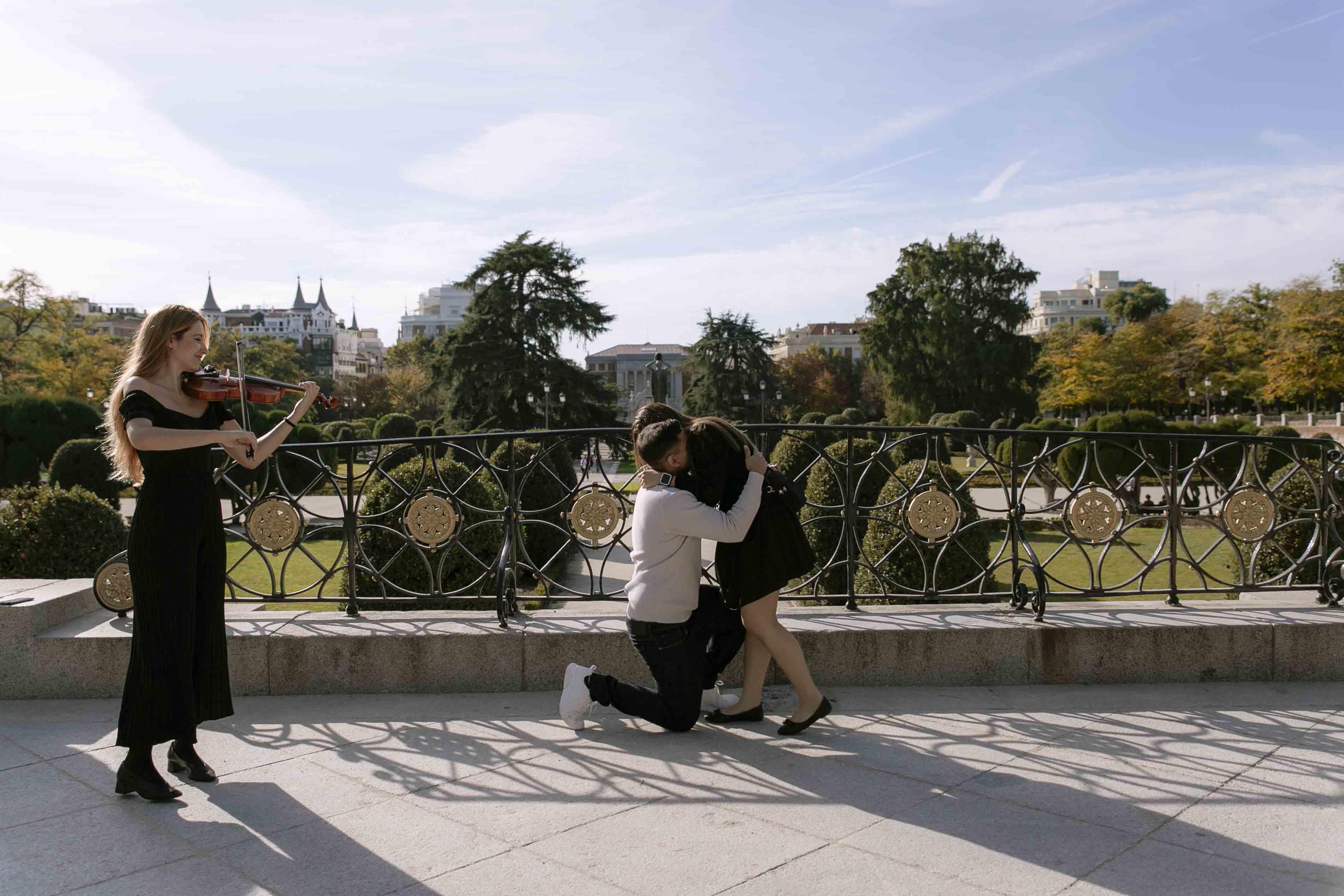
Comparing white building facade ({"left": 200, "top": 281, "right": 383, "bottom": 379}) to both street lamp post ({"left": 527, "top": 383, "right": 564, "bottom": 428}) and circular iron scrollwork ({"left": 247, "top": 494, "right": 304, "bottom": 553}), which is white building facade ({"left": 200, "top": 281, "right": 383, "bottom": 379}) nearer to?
street lamp post ({"left": 527, "top": 383, "right": 564, "bottom": 428})

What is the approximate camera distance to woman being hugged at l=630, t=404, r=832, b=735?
13.1ft

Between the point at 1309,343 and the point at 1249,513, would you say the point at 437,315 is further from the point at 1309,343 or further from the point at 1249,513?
the point at 1249,513

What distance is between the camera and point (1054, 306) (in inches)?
5492

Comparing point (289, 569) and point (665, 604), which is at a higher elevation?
point (665, 604)

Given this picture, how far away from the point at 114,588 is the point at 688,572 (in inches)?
111

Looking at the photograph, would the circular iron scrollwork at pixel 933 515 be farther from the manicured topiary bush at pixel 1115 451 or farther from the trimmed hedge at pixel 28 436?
the trimmed hedge at pixel 28 436

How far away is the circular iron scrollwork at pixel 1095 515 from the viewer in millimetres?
5090

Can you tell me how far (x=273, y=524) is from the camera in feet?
16.4

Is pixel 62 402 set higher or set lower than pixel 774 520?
higher

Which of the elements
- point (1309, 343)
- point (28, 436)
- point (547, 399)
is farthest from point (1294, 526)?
point (1309, 343)

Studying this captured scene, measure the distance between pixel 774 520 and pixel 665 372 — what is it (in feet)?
59.1

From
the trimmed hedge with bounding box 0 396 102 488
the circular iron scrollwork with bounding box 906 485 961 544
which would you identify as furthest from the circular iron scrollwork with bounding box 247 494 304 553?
the trimmed hedge with bounding box 0 396 102 488

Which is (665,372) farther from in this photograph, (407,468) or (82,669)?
(82,669)

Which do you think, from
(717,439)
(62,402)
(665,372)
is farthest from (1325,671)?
(62,402)
